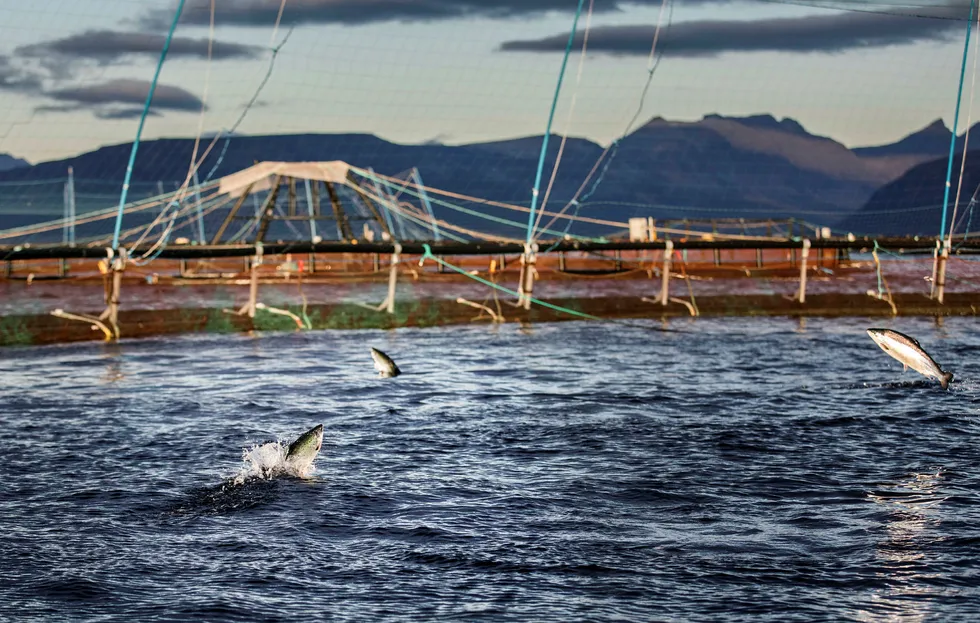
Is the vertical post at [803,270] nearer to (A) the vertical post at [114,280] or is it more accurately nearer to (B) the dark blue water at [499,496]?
(B) the dark blue water at [499,496]

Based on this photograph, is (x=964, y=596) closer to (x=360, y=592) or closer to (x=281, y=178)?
(x=360, y=592)

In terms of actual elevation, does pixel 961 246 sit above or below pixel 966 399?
above

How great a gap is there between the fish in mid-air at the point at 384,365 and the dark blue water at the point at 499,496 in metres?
0.24

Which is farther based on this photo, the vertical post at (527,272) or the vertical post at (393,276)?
the vertical post at (527,272)

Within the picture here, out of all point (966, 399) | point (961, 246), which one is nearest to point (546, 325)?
point (961, 246)

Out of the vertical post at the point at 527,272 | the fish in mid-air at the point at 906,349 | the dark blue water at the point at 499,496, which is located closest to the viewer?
the dark blue water at the point at 499,496

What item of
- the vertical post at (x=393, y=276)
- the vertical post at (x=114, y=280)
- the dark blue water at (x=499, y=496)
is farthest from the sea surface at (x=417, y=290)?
the dark blue water at (x=499, y=496)

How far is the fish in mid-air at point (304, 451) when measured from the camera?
416 inches

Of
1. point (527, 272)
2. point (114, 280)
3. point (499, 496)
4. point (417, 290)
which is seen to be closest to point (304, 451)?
point (499, 496)

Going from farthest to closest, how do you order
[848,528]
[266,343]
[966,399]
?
[266,343]
[966,399]
[848,528]

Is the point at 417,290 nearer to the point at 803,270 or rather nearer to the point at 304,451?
the point at 803,270

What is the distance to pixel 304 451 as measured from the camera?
10.6m

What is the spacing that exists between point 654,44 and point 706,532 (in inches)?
750

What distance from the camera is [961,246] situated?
27625 mm
